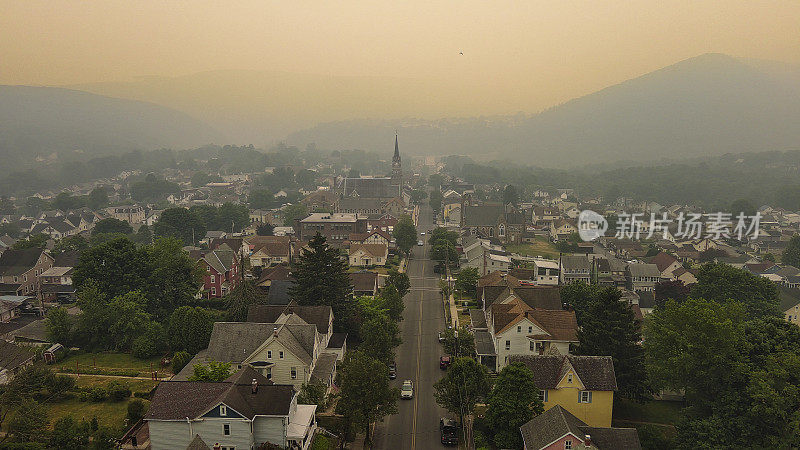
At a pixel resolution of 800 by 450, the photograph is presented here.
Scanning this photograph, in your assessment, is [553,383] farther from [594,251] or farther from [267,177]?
[267,177]

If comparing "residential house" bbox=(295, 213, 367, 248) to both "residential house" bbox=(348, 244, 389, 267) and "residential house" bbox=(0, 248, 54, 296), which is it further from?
"residential house" bbox=(0, 248, 54, 296)

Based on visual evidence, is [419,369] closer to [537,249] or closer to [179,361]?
[179,361]

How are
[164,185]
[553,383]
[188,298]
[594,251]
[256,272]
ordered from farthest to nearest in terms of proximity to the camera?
[164,185] → [594,251] → [256,272] → [188,298] → [553,383]

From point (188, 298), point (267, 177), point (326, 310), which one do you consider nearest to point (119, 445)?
point (326, 310)

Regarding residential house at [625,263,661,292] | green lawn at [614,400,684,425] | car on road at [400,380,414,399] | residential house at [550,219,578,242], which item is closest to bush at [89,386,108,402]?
car on road at [400,380,414,399]

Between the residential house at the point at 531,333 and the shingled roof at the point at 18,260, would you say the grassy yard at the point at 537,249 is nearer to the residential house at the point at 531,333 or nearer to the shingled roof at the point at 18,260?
the residential house at the point at 531,333
